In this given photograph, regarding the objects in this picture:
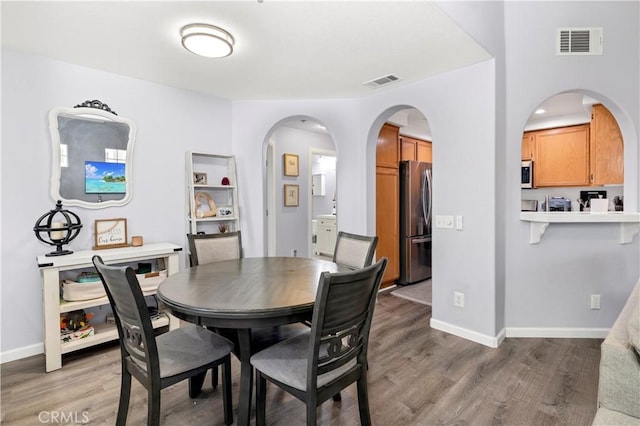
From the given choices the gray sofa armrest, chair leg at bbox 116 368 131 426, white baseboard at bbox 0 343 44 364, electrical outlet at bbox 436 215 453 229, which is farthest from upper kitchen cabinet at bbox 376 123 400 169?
white baseboard at bbox 0 343 44 364

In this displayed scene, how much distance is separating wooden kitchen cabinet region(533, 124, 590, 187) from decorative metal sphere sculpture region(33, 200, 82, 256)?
6.17 meters

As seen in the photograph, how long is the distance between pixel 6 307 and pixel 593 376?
433 centimetres

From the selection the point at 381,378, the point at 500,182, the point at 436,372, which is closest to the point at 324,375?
the point at 381,378

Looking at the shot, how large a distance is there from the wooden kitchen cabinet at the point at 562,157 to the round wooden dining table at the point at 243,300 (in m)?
4.81

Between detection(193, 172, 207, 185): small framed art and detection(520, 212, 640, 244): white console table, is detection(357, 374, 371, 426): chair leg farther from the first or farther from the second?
detection(193, 172, 207, 185): small framed art

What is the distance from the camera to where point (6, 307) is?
2486 millimetres

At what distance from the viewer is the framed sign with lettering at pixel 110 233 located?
282cm

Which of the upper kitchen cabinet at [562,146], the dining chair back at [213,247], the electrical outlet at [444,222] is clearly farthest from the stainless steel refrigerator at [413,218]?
the dining chair back at [213,247]

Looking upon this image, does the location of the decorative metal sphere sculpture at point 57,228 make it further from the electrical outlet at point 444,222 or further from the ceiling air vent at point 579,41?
the ceiling air vent at point 579,41

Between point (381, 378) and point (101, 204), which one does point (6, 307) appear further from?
point (381, 378)

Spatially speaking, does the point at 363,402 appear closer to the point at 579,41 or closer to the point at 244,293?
the point at 244,293

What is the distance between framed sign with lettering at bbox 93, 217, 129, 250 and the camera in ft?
9.26

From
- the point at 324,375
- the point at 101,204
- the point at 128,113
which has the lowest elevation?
the point at 324,375

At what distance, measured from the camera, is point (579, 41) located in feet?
9.03
